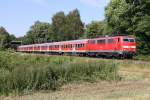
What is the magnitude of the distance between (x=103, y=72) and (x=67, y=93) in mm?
6130

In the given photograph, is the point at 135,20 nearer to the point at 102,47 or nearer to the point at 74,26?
the point at 102,47

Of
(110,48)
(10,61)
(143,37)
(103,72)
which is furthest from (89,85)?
(143,37)

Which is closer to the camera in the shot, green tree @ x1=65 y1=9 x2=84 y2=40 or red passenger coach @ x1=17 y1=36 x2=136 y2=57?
red passenger coach @ x1=17 y1=36 x2=136 y2=57

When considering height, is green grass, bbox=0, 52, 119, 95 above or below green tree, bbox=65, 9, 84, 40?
below

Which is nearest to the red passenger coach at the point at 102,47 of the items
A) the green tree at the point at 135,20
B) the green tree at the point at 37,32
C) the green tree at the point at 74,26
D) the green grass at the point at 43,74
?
the green tree at the point at 135,20

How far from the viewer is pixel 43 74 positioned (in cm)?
2111

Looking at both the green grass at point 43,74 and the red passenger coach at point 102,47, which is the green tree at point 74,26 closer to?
the red passenger coach at point 102,47

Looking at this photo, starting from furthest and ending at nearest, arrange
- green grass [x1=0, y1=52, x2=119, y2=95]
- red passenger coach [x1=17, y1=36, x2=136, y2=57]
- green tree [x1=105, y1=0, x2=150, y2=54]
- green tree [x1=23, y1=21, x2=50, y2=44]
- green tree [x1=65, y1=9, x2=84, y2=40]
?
green tree [x1=23, y1=21, x2=50, y2=44], green tree [x1=65, y1=9, x2=84, y2=40], green tree [x1=105, y1=0, x2=150, y2=54], red passenger coach [x1=17, y1=36, x2=136, y2=57], green grass [x1=0, y1=52, x2=119, y2=95]

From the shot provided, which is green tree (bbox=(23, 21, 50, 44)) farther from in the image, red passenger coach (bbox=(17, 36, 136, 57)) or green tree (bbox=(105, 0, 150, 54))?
green tree (bbox=(105, 0, 150, 54))

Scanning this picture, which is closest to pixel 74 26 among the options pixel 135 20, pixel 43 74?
pixel 135 20

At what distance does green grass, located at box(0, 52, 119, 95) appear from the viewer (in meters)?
19.8

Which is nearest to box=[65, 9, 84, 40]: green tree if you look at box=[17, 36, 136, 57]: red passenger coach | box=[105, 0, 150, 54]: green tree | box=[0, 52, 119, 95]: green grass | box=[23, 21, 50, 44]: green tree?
box=[23, 21, 50, 44]: green tree

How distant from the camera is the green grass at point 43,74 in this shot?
19812 mm

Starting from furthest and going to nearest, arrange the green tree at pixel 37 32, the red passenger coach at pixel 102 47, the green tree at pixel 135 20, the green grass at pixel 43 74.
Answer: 1. the green tree at pixel 37 32
2. the green tree at pixel 135 20
3. the red passenger coach at pixel 102 47
4. the green grass at pixel 43 74
